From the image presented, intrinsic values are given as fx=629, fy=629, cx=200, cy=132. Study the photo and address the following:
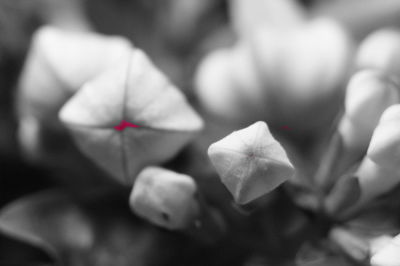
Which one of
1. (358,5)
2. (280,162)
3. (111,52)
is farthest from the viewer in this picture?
(358,5)

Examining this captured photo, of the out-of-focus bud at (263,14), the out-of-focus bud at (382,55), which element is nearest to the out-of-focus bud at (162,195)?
the out-of-focus bud at (382,55)

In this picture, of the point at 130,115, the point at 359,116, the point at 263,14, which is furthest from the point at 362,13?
the point at 130,115

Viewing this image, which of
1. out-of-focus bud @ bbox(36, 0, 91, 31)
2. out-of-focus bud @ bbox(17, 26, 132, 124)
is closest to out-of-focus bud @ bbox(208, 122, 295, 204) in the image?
out-of-focus bud @ bbox(17, 26, 132, 124)

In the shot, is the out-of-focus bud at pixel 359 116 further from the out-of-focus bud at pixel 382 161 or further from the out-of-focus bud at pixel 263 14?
the out-of-focus bud at pixel 263 14

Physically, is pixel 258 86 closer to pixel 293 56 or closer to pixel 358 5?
pixel 293 56

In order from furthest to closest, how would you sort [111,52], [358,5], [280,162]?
[358,5], [111,52], [280,162]

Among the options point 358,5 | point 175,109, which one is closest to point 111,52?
point 175,109

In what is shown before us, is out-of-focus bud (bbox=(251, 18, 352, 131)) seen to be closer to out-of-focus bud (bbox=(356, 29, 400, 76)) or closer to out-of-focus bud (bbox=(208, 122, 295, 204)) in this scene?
out-of-focus bud (bbox=(356, 29, 400, 76))
